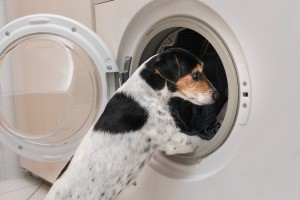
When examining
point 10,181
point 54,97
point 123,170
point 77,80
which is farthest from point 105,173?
point 10,181

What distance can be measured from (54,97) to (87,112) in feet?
0.75

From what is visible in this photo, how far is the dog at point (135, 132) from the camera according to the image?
97 cm

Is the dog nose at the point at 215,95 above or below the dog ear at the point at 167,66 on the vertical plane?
below

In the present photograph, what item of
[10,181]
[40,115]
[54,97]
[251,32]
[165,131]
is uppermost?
[251,32]

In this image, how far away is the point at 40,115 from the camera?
1542 mm

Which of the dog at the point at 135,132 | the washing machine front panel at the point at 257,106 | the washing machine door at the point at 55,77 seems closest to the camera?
the washing machine front panel at the point at 257,106

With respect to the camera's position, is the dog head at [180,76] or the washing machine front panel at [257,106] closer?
the washing machine front panel at [257,106]

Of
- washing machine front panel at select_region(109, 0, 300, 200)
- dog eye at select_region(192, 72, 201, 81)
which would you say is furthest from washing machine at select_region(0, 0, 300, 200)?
dog eye at select_region(192, 72, 201, 81)

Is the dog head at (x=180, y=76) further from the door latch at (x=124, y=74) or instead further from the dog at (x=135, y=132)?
the door latch at (x=124, y=74)

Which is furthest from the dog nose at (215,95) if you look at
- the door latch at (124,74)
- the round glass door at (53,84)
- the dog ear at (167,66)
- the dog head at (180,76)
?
the round glass door at (53,84)

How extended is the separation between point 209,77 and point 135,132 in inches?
15.7

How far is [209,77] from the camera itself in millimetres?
1198

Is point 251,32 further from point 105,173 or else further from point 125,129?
point 105,173

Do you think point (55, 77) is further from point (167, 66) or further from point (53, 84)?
point (167, 66)
